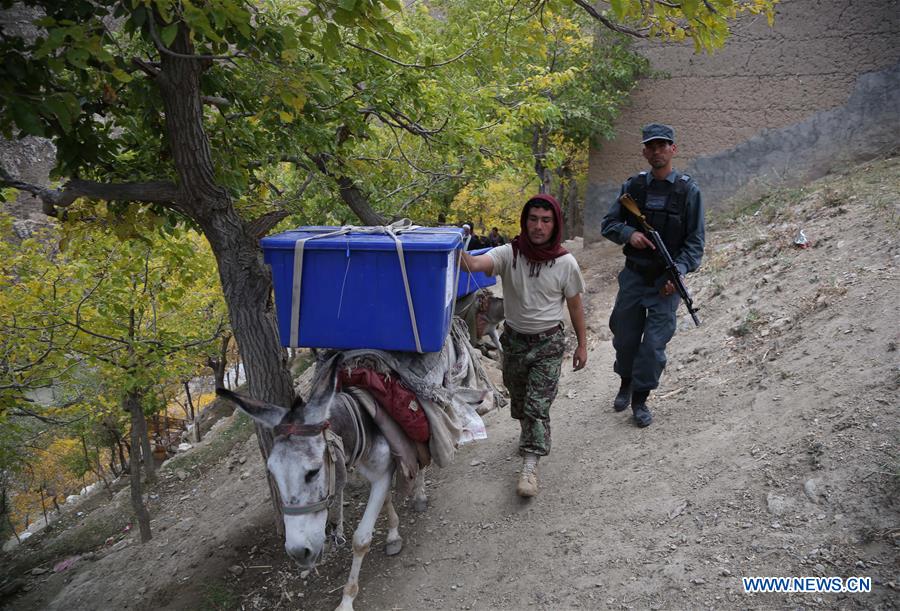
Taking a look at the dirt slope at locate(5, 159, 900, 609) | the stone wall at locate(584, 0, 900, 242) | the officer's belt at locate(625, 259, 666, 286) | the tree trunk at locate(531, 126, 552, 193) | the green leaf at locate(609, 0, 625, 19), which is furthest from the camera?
the tree trunk at locate(531, 126, 552, 193)

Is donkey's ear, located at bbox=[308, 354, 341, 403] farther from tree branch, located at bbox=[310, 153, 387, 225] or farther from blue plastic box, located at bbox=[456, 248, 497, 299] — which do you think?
tree branch, located at bbox=[310, 153, 387, 225]

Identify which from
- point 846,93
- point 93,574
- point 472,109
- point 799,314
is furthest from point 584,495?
point 846,93

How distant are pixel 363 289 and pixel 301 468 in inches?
40.5

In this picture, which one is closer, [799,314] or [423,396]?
[423,396]

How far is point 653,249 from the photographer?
4.04 m

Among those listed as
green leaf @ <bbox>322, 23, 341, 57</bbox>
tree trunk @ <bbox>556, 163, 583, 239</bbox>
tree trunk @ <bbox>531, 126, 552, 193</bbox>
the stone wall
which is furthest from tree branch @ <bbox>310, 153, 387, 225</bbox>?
tree trunk @ <bbox>556, 163, 583, 239</bbox>

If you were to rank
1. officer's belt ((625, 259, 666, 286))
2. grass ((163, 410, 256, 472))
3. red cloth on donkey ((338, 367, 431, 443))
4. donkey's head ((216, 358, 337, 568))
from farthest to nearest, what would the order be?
1. grass ((163, 410, 256, 472))
2. officer's belt ((625, 259, 666, 286))
3. red cloth on donkey ((338, 367, 431, 443))
4. donkey's head ((216, 358, 337, 568))

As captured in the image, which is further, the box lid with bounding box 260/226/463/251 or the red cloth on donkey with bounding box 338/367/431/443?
the red cloth on donkey with bounding box 338/367/431/443

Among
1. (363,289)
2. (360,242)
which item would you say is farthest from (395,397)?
(360,242)

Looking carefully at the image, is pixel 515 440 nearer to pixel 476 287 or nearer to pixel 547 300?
pixel 547 300

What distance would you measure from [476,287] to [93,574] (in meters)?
5.72

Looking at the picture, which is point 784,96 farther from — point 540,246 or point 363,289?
point 363,289

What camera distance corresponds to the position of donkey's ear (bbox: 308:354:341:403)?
2895mm

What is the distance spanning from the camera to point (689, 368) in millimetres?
5207
